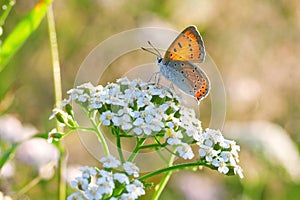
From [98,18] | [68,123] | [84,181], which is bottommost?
[84,181]

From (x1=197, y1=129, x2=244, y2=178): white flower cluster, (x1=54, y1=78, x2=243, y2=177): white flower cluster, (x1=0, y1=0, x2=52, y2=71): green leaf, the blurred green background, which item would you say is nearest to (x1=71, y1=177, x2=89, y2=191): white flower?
(x1=54, y1=78, x2=243, y2=177): white flower cluster

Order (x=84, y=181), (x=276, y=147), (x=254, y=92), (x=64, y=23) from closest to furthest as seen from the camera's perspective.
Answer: (x=84, y=181) < (x=276, y=147) < (x=64, y=23) < (x=254, y=92)

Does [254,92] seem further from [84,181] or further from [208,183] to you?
[84,181]

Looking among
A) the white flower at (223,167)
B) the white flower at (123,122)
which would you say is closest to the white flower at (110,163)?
the white flower at (123,122)

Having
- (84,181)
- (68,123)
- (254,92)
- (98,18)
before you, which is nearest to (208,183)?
(254,92)

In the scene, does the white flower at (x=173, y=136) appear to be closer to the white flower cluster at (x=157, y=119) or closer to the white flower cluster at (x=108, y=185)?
the white flower cluster at (x=157, y=119)

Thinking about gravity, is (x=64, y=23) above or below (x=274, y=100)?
below

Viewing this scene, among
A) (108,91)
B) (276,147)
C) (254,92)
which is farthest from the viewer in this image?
(254,92)
